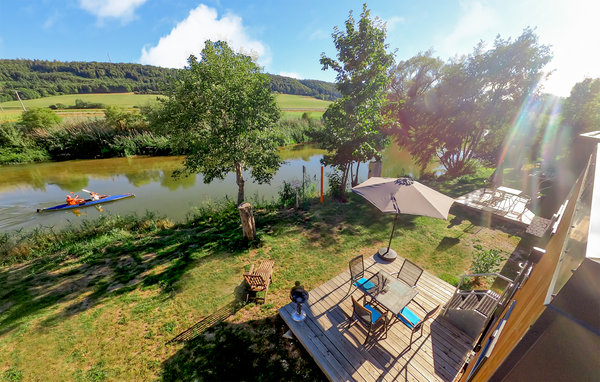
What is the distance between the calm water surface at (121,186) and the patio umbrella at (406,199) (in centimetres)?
802

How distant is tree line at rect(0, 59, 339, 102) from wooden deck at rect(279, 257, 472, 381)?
200 feet

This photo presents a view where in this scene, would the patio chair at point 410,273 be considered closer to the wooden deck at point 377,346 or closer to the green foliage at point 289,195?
the wooden deck at point 377,346

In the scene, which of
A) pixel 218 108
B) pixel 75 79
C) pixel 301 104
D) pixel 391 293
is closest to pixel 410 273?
pixel 391 293

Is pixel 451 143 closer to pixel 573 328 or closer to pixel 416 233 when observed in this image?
pixel 416 233

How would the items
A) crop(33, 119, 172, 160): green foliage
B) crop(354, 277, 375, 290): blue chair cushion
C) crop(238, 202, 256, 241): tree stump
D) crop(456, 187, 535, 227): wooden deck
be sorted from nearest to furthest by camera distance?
1. crop(354, 277, 375, 290): blue chair cushion
2. crop(238, 202, 256, 241): tree stump
3. crop(456, 187, 535, 227): wooden deck
4. crop(33, 119, 172, 160): green foliage

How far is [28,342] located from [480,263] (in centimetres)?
1084

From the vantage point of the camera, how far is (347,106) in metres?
8.95

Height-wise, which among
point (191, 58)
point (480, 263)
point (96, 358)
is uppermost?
point (191, 58)

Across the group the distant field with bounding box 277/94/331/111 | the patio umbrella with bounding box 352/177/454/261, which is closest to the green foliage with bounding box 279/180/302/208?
the patio umbrella with bounding box 352/177/454/261

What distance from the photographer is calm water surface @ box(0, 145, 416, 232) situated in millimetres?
12406

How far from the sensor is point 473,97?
12344 millimetres

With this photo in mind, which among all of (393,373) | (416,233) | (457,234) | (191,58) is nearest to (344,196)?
(416,233)

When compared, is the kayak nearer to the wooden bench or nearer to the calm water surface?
the calm water surface

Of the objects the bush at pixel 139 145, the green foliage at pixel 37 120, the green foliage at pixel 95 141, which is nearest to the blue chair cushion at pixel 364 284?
the green foliage at pixel 95 141
